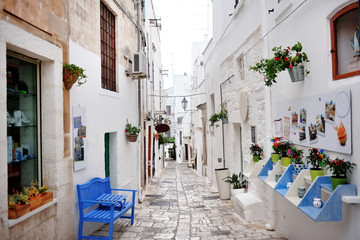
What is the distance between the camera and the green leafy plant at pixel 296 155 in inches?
173

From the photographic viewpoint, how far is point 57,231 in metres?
4.31

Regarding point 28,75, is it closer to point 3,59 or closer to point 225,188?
point 3,59

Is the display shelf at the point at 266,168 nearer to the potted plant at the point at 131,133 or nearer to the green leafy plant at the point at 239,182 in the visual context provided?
the green leafy plant at the point at 239,182

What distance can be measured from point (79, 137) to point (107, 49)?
2.60 meters

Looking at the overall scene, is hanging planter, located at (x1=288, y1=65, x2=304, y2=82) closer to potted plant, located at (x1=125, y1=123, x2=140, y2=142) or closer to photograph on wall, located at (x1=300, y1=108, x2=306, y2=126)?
photograph on wall, located at (x1=300, y1=108, x2=306, y2=126)

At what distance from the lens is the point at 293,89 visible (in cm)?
465

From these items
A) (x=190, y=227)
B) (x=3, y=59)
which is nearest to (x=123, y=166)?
(x=190, y=227)

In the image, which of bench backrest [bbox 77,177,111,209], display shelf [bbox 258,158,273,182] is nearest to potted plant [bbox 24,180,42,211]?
bench backrest [bbox 77,177,111,209]

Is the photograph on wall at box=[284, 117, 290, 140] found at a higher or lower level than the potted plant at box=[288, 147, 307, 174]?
higher

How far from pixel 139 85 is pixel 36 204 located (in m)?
5.91

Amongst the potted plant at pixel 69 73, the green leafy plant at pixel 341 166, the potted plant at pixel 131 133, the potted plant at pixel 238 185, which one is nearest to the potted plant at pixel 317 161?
the green leafy plant at pixel 341 166

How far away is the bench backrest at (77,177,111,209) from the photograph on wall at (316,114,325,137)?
3783 mm

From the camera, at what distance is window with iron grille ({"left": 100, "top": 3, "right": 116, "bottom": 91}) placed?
661cm

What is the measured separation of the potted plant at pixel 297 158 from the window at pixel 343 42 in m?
1.35
